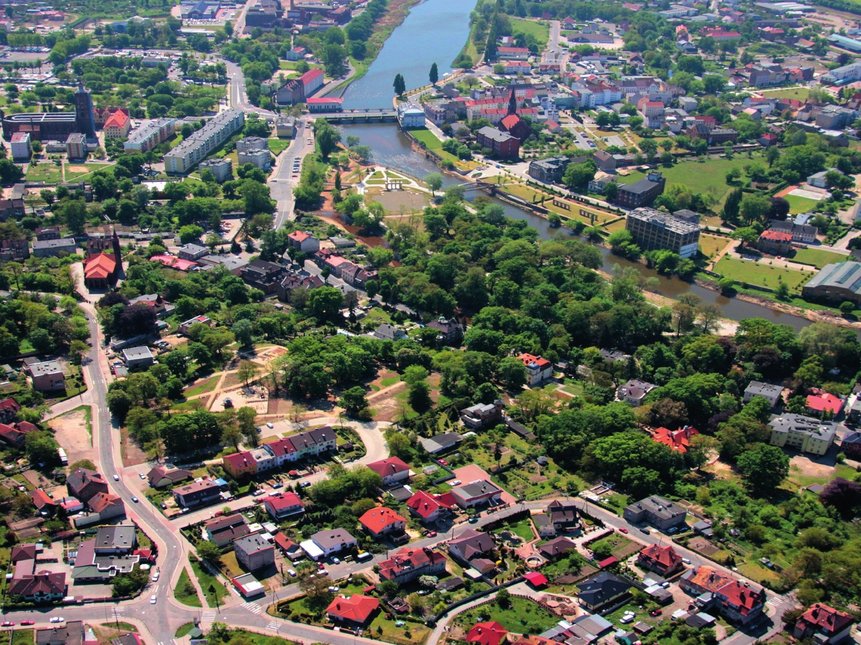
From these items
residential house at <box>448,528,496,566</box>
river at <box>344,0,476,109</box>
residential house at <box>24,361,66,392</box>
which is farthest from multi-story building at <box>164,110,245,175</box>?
residential house at <box>448,528,496,566</box>

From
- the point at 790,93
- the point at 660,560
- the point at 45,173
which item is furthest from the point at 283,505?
the point at 790,93

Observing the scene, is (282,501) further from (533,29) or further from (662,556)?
(533,29)

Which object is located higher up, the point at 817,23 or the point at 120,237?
the point at 817,23

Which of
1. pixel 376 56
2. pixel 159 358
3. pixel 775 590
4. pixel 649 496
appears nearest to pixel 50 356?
pixel 159 358

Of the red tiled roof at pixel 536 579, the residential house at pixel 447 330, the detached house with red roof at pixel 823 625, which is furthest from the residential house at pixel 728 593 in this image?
the residential house at pixel 447 330

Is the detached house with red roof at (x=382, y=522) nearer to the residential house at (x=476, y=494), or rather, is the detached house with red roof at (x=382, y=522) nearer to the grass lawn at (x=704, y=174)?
the residential house at (x=476, y=494)

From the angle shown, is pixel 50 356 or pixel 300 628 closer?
pixel 300 628

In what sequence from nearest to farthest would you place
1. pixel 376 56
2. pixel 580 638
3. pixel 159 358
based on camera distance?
pixel 580 638 < pixel 159 358 < pixel 376 56

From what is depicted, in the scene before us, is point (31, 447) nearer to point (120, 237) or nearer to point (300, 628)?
point (300, 628)
